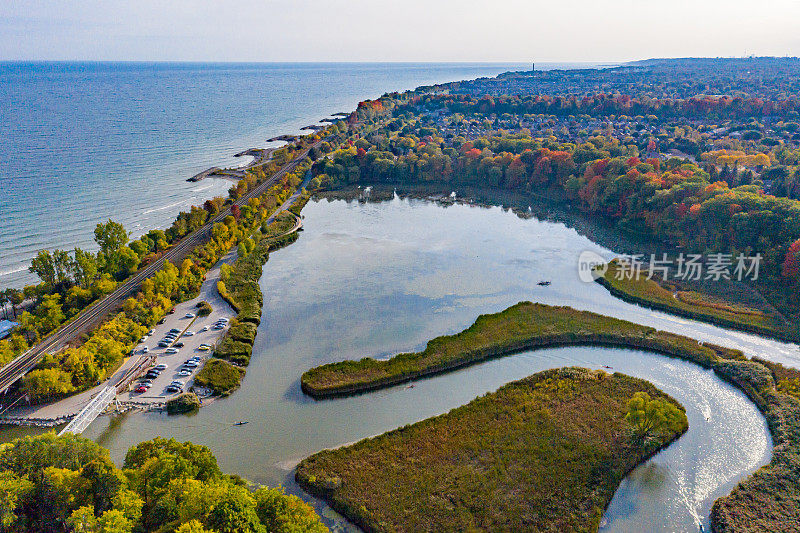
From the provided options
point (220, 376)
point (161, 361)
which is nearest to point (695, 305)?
point (220, 376)

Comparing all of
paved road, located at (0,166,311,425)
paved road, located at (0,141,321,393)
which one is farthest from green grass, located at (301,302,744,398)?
paved road, located at (0,141,321,393)

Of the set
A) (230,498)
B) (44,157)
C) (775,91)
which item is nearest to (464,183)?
(230,498)

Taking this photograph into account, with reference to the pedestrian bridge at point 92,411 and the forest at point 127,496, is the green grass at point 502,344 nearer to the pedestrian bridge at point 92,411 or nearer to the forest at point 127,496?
the forest at point 127,496

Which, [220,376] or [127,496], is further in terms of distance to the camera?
[220,376]

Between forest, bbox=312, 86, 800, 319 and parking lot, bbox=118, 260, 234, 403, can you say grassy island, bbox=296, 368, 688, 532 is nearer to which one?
parking lot, bbox=118, 260, 234, 403

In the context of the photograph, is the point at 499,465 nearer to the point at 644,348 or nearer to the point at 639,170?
the point at 644,348

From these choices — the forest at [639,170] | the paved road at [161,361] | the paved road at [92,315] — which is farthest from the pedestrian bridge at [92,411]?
the forest at [639,170]

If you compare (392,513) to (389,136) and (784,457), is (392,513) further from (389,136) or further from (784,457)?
(389,136)
